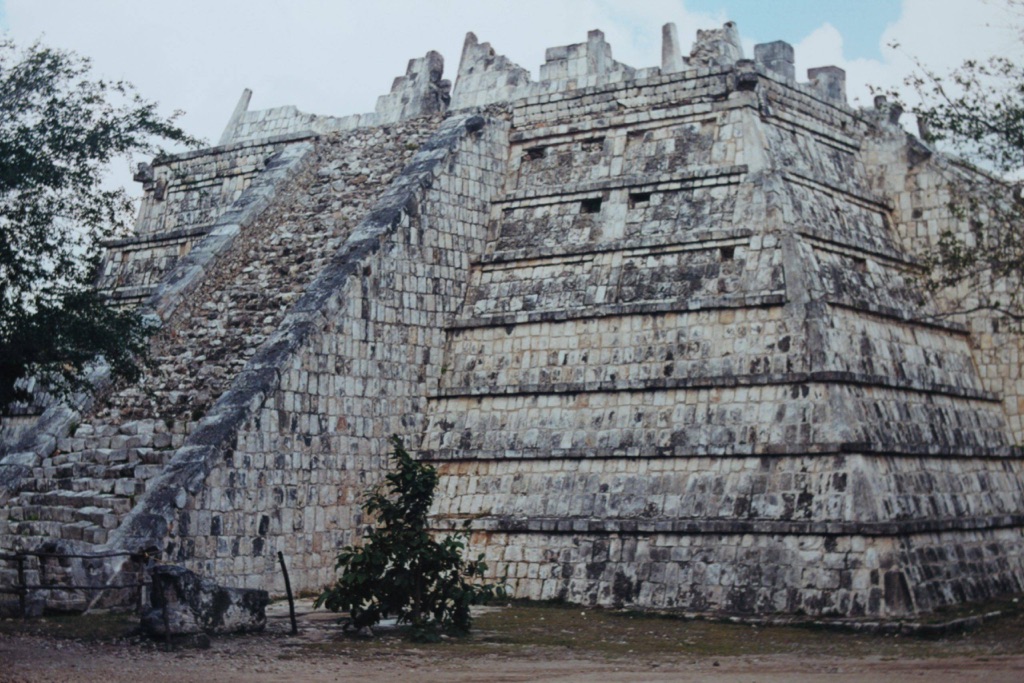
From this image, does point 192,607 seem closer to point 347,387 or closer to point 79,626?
point 79,626

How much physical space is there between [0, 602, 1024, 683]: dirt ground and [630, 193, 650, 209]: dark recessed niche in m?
7.32

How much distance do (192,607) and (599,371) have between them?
25.4 ft

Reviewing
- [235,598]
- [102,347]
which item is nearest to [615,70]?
[102,347]

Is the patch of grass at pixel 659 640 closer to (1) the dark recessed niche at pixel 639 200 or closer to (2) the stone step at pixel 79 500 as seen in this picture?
(2) the stone step at pixel 79 500

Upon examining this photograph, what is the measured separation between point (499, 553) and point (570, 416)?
225 cm

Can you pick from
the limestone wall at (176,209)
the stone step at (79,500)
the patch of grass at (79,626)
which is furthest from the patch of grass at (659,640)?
the limestone wall at (176,209)

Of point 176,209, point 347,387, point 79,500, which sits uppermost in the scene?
point 176,209

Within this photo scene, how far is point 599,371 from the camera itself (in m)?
20.8

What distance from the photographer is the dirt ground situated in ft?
43.1

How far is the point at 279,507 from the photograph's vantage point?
19469 mm

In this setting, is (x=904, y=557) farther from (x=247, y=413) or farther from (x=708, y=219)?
(x=247, y=413)

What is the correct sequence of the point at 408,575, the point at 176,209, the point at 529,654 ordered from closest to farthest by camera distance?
the point at 529,654 < the point at 408,575 < the point at 176,209

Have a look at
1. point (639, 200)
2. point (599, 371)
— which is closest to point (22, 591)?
point (599, 371)

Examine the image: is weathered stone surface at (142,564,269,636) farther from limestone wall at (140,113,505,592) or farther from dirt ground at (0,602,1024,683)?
limestone wall at (140,113,505,592)
